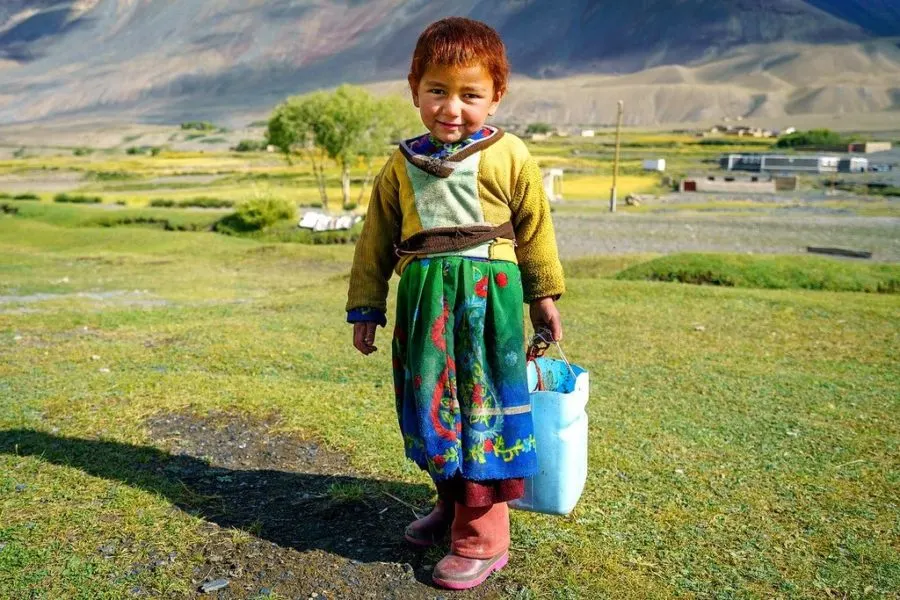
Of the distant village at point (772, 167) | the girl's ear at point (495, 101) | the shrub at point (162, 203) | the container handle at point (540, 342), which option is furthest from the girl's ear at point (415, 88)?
the shrub at point (162, 203)

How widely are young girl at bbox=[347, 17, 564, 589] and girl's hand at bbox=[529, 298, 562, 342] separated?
5.9 inches

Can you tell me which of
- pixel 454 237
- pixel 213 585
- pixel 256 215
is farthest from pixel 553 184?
pixel 213 585

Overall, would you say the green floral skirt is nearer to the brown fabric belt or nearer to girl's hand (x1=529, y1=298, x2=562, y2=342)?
the brown fabric belt

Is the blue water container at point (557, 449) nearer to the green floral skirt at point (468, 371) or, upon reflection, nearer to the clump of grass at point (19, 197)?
the green floral skirt at point (468, 371)

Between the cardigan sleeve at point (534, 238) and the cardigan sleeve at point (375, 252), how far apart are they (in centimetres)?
53

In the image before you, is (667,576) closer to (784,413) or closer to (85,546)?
(85,546)

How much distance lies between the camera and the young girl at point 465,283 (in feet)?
12.3

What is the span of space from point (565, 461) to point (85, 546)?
2090 millimetres

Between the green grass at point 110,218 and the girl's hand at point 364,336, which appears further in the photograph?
the green grass at point 110,218

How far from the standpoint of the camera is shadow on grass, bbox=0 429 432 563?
4.27 m

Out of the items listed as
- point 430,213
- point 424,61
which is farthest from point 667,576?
point 424,61

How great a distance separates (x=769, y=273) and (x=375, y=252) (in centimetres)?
1213

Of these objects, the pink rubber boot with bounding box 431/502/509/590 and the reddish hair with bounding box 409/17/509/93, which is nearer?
the reddish hair with bounding box 409/17/509/93

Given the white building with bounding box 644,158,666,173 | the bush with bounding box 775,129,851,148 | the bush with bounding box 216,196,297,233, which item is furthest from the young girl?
the bush with bounding box 775,129,851,148
